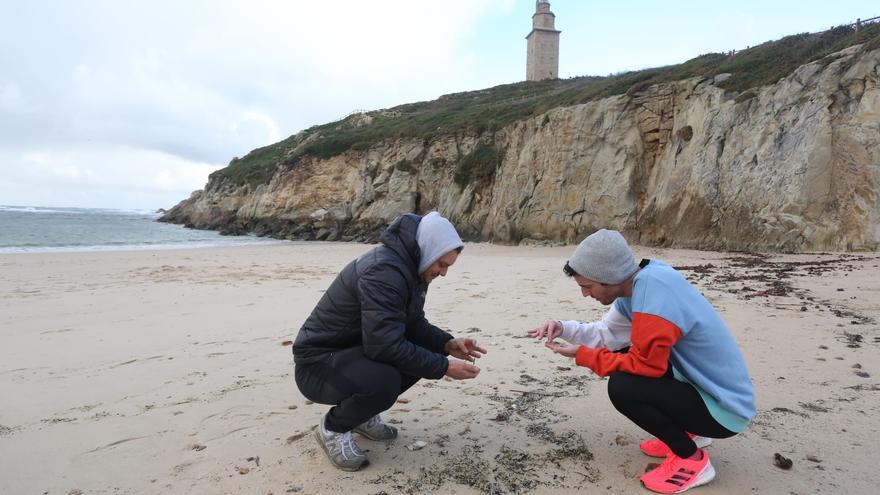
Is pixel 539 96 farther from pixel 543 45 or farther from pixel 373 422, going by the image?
A: pixel 373 422

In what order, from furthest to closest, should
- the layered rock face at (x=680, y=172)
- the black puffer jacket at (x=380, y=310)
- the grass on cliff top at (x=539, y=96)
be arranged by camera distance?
the grass on cliff top at (x=539, y=96) → the layered rock face at (x=680, y=172) → the black puffer jacket at (x=380, y=310)

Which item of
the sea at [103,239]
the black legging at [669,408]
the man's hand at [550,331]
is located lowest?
the sea at [103,239]

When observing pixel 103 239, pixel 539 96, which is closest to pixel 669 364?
pixel 103 239

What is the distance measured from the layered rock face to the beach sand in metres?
6.65

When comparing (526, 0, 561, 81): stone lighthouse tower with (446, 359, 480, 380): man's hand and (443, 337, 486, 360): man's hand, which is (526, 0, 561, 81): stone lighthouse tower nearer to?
(443, 337, 486, 360): man's hand

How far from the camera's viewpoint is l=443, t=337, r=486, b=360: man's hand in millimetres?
2803

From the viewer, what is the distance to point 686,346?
7.36ft

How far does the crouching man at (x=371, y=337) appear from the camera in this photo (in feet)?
7.80

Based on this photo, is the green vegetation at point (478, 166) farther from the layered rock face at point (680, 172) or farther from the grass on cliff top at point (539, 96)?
the grass on cliff top at point (539, 96)

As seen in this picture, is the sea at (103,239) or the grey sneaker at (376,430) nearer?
the grey sneaker at (376,430)

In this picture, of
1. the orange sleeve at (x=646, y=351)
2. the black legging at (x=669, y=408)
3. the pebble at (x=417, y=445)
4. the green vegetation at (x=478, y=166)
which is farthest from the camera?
the green vegetation at (x=478, y=166)

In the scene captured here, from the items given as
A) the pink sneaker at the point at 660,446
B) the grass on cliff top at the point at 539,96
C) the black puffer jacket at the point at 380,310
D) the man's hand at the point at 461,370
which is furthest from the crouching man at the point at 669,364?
the grass on cliff top at the point at 539,96

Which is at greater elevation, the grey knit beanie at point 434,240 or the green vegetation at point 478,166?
the green vegetation at point 478,166

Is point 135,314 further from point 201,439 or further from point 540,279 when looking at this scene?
point 540,279
